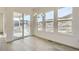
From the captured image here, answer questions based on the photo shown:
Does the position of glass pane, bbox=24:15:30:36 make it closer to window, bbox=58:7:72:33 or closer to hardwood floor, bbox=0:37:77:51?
hardwood floor, bbox=0:37:77:51

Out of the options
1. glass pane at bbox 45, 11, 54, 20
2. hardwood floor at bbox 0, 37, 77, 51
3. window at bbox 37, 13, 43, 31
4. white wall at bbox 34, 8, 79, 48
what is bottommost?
hardwood floor at bbox 0, 37, 77, 51

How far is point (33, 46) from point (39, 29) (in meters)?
0.26

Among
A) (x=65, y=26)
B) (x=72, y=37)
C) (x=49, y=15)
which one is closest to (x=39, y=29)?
(x=49, y=15)

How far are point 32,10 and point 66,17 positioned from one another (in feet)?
1.64

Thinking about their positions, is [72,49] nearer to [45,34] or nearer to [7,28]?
[45,34]

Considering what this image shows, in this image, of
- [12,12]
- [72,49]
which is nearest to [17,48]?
[12,12]

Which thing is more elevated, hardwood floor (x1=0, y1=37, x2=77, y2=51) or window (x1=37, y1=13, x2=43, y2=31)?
window (x1=37, y1=13, x2=43, y2=31)

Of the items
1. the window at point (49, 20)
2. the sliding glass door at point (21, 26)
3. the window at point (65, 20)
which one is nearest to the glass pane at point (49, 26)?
the window at point (49, 20)

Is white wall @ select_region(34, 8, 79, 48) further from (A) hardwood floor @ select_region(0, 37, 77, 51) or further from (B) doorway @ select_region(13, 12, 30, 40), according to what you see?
(B) doorway @ select_region(13, 12, 30, 40)

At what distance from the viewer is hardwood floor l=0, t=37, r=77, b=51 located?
1.91 meters

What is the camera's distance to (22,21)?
1.95 meters

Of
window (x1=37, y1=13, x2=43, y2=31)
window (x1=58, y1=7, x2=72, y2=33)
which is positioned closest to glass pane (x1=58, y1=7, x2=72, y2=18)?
window (x1=58, y1=7, x2=72, y2=33)

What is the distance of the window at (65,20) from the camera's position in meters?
1.89

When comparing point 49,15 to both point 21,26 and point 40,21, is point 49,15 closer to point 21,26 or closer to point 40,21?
point 40,21
